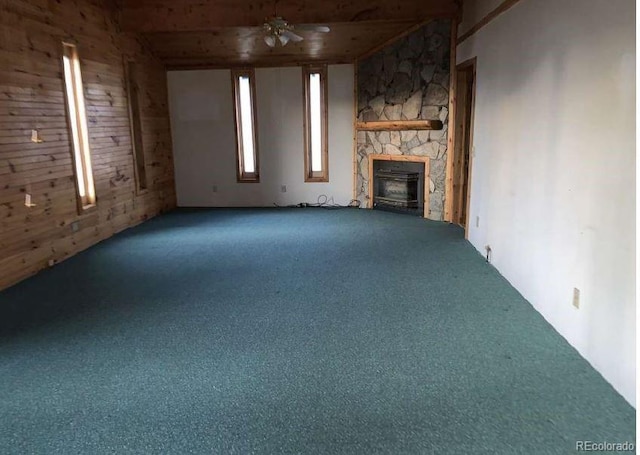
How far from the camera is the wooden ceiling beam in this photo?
5.97 metres

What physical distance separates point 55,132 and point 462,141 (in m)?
4.80

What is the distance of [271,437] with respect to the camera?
221 cm

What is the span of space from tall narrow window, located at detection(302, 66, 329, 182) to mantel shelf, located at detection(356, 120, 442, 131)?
681 millimetres

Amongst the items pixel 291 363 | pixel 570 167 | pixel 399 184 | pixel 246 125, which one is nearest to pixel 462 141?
pixel 399 184

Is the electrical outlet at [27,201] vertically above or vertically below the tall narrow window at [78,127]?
below

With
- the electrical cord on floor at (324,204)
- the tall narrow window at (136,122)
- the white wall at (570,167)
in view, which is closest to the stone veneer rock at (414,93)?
the electrical cord on floor at (324,204)

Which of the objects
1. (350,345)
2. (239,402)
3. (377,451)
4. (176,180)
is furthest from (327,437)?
(176,180)

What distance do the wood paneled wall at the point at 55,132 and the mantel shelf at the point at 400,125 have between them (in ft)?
11.2

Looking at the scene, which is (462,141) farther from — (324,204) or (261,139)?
(261,139)

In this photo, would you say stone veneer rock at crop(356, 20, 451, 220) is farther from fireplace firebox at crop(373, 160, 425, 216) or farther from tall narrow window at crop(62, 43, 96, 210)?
tall narrow window at crop(62, 43, 96, 210)

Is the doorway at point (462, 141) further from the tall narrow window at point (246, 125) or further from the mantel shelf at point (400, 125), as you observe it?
the tall narrow window at point (246, 125)

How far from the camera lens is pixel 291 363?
2877 mm

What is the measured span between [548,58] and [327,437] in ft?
9.47

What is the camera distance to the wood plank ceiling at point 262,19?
236 inches
